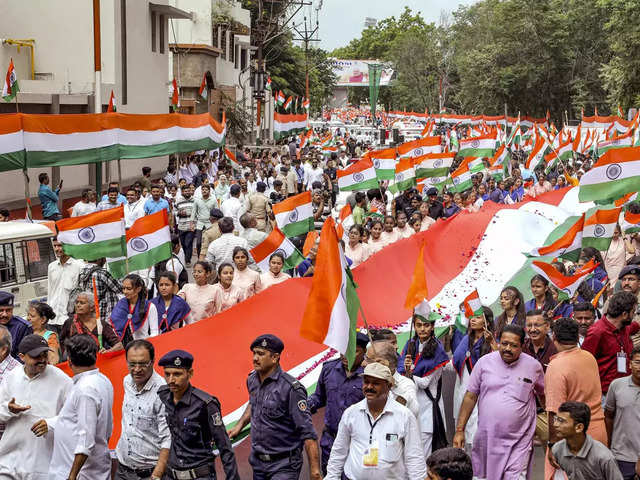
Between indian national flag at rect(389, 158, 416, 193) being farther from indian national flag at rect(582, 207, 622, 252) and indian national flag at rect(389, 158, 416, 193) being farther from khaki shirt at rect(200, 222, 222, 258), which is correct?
indian national flag at rect(582, 207, 622, 252)

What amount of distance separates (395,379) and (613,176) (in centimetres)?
810

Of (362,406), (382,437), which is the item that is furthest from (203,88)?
(382,437)

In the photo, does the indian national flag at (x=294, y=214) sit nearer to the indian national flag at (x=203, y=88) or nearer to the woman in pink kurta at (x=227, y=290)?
the woman in pink kurta at (x=227, y=290)

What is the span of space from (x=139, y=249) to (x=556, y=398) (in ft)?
19.6

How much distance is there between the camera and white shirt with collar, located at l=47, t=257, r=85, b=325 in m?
10.9

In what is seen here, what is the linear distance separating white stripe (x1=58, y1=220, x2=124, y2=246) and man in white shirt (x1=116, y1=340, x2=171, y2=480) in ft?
16.8

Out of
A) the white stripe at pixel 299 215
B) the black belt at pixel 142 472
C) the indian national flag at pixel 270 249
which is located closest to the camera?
the black belt at pixel 142 472

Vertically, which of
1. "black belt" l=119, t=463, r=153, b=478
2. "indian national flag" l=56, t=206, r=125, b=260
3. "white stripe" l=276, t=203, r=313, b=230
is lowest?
"black belt" l=119, t=463, r=153, b=478

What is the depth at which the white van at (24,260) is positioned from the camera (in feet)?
→ 39.9

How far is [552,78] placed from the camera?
6556 centimetres

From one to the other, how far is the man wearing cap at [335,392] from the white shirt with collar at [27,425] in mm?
1672

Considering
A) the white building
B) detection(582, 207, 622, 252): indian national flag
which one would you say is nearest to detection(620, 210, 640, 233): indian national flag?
detection(582, 207, 622, 252): indian national flag

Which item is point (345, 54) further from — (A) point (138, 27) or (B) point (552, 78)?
(A) point (138, 27)

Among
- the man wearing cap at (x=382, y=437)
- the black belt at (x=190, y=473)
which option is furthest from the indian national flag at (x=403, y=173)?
the man wearing cap at (x=382, y=437)
